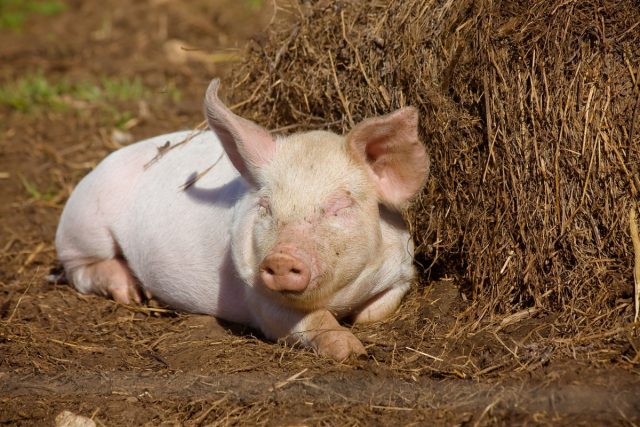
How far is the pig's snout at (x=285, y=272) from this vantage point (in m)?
3.79

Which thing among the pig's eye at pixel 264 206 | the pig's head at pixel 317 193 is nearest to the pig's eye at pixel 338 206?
the pig's head at pixel 317 193

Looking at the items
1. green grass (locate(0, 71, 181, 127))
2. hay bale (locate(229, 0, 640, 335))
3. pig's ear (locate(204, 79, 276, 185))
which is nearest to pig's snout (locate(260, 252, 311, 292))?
pig's ear (locate(204, 79, 276, 185))

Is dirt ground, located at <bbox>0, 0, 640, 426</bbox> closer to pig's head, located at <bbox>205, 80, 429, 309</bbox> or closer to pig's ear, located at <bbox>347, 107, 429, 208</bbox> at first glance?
pig's head, located at <bbox>205, 80, 429, 309</bbox>

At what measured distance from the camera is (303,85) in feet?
17.0

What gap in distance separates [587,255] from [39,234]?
3.95m

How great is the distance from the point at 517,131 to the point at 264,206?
1.25 meters

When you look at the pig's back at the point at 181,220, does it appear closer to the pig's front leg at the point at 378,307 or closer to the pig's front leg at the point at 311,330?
the pig's front leg at the point at 311,330

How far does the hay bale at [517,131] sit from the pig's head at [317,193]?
Answer: 39 cm

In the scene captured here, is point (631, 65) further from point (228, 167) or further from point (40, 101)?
point (40, 101)

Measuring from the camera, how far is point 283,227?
3982mm

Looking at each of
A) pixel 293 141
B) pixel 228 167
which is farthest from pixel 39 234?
pixel 293 141

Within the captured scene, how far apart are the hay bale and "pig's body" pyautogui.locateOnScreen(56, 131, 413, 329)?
1.29ft

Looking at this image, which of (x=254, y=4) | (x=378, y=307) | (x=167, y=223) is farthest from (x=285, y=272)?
(x=254, y=4)

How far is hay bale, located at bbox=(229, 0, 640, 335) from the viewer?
159 inches
